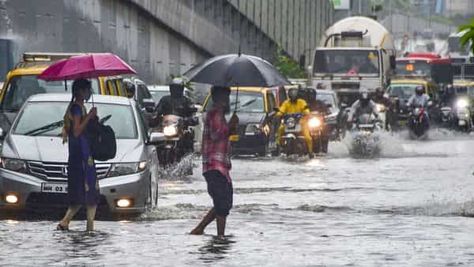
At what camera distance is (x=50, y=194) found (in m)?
18.4

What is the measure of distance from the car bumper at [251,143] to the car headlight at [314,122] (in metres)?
1.09

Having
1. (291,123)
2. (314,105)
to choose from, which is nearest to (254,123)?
(291,123)

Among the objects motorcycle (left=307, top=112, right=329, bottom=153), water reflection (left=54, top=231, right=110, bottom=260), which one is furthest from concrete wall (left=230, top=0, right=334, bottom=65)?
water reflection (left=54, top=231, right=110, bottom=260)

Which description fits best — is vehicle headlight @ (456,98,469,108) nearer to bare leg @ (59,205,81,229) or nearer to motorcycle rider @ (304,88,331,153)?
motorcycle rider @ (304,88,331,153)

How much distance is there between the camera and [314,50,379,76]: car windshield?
174 ft

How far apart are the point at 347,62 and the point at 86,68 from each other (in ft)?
117

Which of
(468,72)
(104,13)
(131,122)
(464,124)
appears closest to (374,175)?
(131,122)

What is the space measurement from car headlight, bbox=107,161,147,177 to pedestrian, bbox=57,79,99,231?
1.37 meters

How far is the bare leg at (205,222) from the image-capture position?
17000mm

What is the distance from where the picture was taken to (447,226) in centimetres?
1856

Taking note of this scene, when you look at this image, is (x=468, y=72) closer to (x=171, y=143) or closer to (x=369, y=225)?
(x=171, y=143)

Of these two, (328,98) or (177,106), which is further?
(328,98)

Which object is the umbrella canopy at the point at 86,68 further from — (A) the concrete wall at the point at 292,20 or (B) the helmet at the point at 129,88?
(A) the concrete wall at the point at 292,20

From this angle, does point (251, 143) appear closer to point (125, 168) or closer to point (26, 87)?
point (26, 87)
